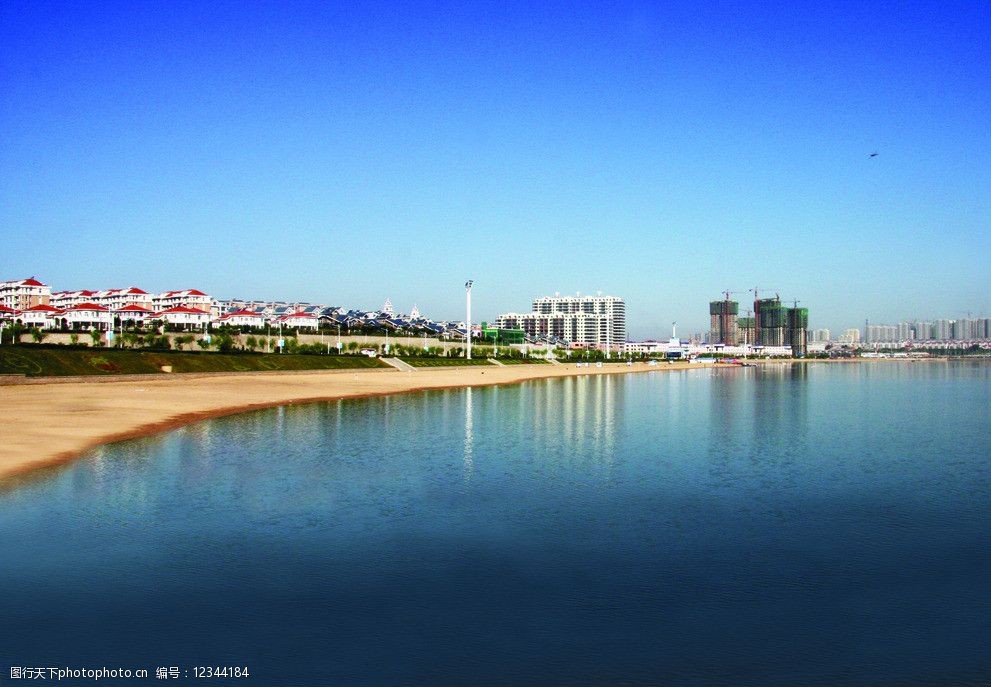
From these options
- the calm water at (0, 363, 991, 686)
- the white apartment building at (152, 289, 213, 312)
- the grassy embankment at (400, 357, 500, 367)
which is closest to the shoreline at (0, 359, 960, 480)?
the calm water at (0, 363, 991, 686)

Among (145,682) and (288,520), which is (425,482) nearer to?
(288,520)

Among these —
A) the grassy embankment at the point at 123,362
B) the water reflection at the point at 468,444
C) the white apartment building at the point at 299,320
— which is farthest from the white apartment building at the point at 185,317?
the water reflection at the point at 468,444

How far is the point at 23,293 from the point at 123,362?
7828 centimetres

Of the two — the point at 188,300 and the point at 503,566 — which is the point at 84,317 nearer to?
the point at 188,300

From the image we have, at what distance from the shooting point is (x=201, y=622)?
10.4 meters

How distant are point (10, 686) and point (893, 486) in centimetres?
1954

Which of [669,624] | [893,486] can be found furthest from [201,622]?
[893,486]

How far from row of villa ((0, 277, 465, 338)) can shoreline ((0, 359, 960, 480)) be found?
99.8ft

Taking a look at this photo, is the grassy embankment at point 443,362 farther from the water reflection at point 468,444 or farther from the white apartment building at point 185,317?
the water reflection at point 468,444

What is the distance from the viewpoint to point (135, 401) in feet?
128

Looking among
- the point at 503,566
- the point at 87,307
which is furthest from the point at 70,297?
the point at 503,566

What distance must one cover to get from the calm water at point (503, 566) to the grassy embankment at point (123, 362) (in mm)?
25743

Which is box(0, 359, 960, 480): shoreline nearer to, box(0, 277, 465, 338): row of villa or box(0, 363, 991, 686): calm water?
box(0, 363, 991, 686): calm water

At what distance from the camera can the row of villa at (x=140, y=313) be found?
288 ft
